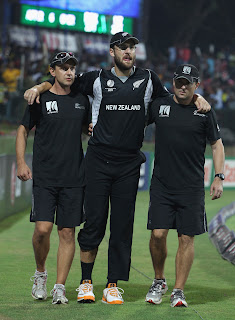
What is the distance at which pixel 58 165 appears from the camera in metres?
7.25

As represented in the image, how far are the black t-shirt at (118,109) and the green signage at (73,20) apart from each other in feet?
80.9

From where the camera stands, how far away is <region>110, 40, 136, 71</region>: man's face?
7.19 m

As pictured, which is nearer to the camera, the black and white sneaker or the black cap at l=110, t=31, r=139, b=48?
the black cap at l=110, t=31, r=139, b=48

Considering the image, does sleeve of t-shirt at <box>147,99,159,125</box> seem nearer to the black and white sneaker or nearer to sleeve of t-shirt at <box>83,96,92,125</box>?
sleeve of t-shirt at <box>83,96,92,125</box>

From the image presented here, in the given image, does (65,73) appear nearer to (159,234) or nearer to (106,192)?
(106,192)

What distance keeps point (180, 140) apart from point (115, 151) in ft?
2.01

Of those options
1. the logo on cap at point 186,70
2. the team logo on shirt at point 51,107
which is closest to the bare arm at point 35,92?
the team logo on shirt at point 51,107

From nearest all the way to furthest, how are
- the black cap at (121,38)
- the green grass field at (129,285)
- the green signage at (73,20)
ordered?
1. the green grass field at (129,285)
2. the black cap at (121,38)
3. the green signage at (73,20)

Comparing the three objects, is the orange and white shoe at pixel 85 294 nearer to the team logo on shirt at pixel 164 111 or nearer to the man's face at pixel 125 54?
the team logo on shirt at pixel 164 111

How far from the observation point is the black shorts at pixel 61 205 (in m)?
7.22

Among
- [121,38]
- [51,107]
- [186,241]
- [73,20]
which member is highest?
[73,20]


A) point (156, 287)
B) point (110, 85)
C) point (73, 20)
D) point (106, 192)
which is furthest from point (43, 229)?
point (73, 20)

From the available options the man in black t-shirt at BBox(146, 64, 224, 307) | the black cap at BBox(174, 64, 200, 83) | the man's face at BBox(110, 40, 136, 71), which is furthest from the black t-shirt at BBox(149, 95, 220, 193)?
the man's face at BBox(110, 40, 136, 71)

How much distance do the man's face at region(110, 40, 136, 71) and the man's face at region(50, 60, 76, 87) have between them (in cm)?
43
